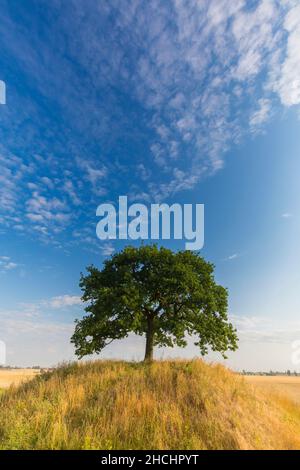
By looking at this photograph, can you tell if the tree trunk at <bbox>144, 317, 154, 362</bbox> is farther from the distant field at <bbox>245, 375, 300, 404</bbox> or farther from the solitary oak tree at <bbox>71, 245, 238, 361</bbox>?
the distant field at <bbox>245, 375, 300, 404</bbox>

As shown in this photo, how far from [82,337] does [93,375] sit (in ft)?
17.8

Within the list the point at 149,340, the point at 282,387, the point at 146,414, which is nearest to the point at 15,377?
the point at 282,387

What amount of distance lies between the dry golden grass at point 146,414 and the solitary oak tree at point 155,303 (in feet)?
15.8

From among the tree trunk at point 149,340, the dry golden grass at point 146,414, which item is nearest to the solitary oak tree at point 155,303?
the tree trunk at point 149,340

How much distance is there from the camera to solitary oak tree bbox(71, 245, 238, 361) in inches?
907

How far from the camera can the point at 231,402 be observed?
47.0 ft

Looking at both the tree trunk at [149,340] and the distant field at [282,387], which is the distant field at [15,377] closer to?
the tree trunk at [149,340]

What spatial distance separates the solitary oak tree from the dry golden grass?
4.82 metres

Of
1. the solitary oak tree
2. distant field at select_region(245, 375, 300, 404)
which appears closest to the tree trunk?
the solitary oak tree

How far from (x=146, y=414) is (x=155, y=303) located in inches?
492

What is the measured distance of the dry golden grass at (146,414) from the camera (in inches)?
415

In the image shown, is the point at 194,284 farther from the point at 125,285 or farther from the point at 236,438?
the point at 236,438

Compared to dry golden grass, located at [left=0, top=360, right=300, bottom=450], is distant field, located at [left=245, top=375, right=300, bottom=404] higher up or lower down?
lower down
